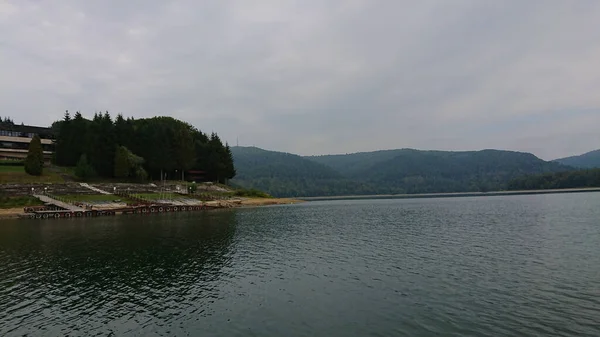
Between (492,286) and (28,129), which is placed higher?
(28,129)

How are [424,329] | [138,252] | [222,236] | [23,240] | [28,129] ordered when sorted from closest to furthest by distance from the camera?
[424,329] → [138,252] → [23,240] → [222,236] → [28,129]

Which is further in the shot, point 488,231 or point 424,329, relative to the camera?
point 488,231

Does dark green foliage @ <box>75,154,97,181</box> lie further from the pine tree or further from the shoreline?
the pine tree

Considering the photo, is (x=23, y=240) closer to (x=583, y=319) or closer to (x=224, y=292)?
(x=224, y=292)

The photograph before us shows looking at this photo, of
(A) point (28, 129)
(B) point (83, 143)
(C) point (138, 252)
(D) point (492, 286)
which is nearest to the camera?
(D) point (492, 286)

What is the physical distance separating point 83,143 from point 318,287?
13100 centimetres

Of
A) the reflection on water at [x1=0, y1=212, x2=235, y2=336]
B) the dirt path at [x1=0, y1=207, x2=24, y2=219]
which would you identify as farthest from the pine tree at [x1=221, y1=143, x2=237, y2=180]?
the reflection on water at [x1=0, y1=212, x2=235, y2=336]

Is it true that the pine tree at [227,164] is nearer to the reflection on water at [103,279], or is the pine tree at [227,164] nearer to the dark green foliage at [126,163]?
the dark green foliage at [126,163]

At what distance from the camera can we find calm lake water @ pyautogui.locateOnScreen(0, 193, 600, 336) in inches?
754

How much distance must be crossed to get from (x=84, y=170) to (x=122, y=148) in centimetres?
1329

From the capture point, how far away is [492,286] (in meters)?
24.7

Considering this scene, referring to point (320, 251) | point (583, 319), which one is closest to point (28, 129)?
point (320, 251)

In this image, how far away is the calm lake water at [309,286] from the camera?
19141 mm

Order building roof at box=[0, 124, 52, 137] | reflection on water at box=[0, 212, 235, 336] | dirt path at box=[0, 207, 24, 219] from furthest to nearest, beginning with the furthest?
building roof at box=[0, 124, 52, 137]
dirt path at box=[0, 207, 24, 219]
reflection on water at box=[0, 212, 235, 336]
